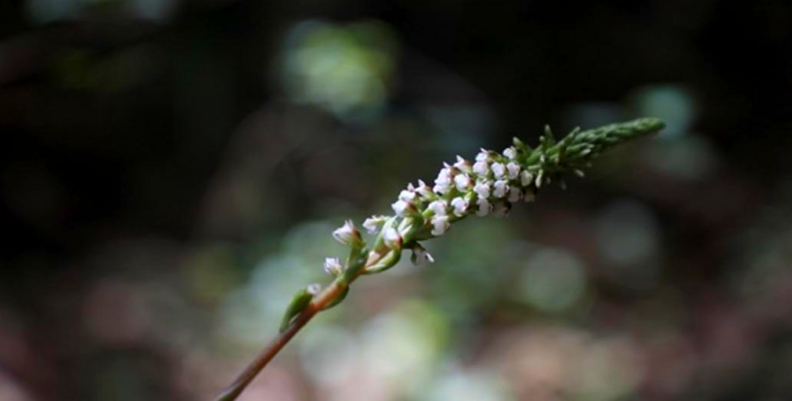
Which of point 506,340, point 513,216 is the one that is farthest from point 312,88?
point 506,340

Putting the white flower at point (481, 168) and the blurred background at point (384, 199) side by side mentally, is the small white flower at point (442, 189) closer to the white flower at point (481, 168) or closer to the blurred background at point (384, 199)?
the white flower at point (481, 168)

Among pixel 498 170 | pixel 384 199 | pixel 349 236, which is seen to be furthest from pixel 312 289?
pixel 384 199

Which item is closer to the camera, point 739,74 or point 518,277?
point 518,277

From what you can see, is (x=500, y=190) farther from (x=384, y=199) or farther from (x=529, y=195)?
(x=384, y=199)

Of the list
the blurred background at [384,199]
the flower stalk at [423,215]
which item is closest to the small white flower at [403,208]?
the flower stalk at [423,215]

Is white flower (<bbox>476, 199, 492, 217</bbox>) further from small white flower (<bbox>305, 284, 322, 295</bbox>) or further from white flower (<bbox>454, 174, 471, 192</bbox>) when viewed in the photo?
small white flower (<bbox>305, 284, 322, 295</bbox>)

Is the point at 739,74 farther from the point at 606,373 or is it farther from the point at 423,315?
the point at 423,315
